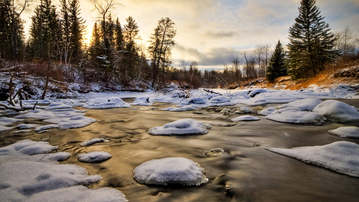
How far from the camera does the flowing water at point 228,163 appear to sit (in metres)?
1.46

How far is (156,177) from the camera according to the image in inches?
66.3

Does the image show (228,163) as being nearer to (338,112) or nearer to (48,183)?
(48,183)

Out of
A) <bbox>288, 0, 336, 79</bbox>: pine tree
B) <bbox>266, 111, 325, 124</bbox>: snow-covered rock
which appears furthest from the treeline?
<bbox>266, 111, 325, 124</bbox>: snow-covered rock

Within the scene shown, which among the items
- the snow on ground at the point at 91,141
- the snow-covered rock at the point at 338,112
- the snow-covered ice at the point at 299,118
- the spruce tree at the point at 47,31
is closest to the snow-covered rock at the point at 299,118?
the snow-covered ice at the point at 299,118

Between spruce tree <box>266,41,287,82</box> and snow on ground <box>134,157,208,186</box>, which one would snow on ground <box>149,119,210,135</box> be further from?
spruce tree <box>266,41,287,82</box>

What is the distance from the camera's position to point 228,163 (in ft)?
6.86

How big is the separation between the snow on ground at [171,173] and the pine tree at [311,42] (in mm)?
24715

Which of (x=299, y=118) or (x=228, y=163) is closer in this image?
(x=228, y=163)

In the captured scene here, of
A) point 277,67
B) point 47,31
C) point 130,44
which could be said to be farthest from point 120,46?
point 277,67

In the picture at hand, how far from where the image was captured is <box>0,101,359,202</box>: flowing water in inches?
57.3

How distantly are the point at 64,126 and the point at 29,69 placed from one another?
14932 millimetres

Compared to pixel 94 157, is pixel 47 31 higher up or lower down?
higher up

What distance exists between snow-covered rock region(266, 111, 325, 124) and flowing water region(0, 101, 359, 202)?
32cm

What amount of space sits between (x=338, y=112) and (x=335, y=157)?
3.22m
